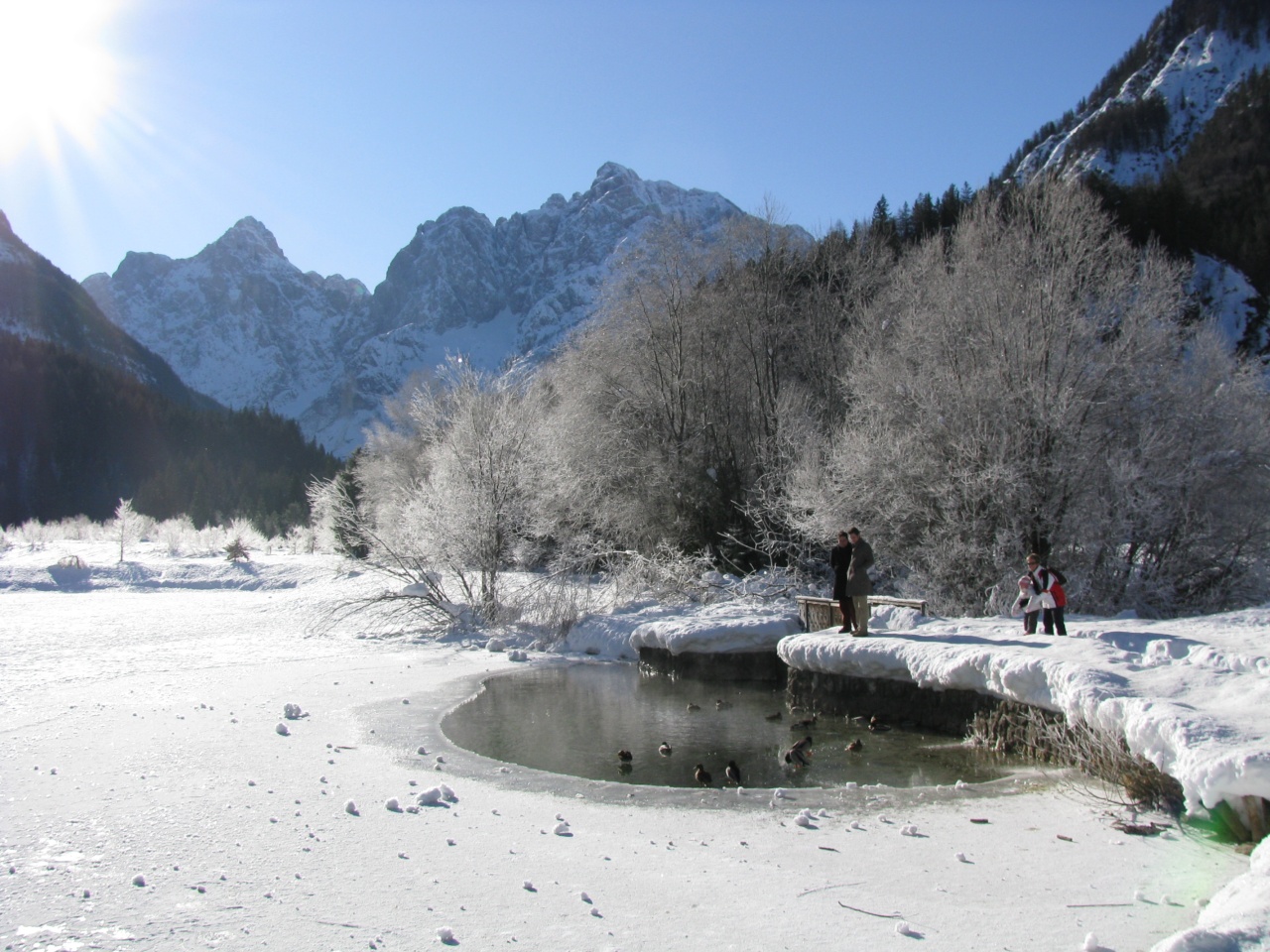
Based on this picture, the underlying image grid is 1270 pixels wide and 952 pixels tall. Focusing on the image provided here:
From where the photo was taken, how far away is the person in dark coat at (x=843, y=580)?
→ 13.8 meters

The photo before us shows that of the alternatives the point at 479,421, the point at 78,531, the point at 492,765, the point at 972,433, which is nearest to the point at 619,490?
the point at 479,421

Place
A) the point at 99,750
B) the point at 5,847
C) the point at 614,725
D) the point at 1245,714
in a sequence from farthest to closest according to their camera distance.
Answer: the point at 614,725 → the point at 99,750 → the point at 1245,714 → the point at 5,847

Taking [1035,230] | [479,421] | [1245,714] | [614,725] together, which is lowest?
[614,725]

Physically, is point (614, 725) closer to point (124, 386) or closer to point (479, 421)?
point (479, 421)

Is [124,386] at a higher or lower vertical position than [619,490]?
higher

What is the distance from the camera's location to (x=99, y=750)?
8.77 meters

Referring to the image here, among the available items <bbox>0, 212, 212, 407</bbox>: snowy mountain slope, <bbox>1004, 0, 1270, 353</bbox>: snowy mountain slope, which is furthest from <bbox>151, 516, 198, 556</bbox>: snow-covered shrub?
<bbox>0, 212, 212, 407</bbox>: snowy mountain slope

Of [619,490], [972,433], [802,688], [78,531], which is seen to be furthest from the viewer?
[78,531]

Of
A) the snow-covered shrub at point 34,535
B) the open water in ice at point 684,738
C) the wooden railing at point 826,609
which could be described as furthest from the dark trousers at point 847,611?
the snow-covered shrub at point 34,535

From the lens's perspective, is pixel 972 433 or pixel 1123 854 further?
pixel 972 433

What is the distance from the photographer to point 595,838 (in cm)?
652

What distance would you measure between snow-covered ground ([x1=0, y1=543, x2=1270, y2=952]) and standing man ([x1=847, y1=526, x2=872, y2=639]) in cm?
108

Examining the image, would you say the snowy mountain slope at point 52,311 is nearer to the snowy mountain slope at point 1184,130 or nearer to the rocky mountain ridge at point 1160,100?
the rocky mountain ridge at point 1160,100

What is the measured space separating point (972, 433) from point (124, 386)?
407ft
